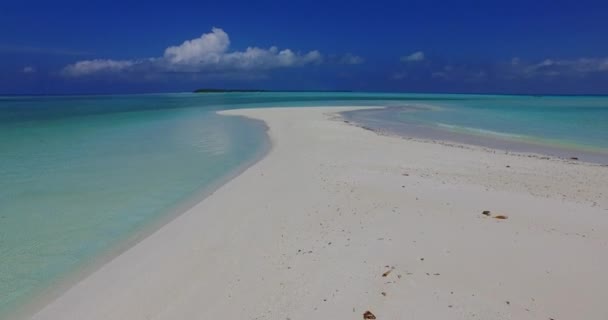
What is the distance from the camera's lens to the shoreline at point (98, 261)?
14.3 feet

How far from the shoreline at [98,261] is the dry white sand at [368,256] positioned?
0.16m

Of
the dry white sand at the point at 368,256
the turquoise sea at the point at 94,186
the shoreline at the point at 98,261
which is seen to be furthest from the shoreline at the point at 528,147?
the shoreline at the point at 98,261

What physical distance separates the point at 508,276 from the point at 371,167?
6166 mm

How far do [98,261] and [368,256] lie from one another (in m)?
3.66

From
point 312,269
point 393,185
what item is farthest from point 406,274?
point 393,185

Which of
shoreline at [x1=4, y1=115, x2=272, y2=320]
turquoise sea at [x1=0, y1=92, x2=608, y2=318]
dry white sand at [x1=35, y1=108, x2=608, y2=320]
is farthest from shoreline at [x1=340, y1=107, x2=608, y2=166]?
shoreline at [x1=4, y1=115, x2=272, y2=320]

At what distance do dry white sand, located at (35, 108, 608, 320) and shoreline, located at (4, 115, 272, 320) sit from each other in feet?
0.54

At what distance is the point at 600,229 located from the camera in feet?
19.9

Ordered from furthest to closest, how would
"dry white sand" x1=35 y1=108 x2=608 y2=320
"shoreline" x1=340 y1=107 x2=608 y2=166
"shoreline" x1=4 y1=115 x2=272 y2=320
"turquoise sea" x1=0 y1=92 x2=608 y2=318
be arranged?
"shoreline" x1=340 y1=107 x2=608 y2=166 → "turquoise sea" x1=0 y1=92 x2=608 y2=318 → "shoreline" x1=4 y1=115 x2=272 y2=320 → "dry white sand" x1=35 y1=108 x2=608 y2=320

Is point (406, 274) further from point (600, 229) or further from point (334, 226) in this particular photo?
point (600, 229)

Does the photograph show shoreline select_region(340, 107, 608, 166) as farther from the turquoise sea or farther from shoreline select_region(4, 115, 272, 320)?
shoreline select_region(4, 115, 272, 320)

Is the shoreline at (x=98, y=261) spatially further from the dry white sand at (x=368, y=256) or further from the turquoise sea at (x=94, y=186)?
the dry white sand at (x=368, y=256)

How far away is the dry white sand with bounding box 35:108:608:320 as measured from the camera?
409 cm

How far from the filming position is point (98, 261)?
215 inches
